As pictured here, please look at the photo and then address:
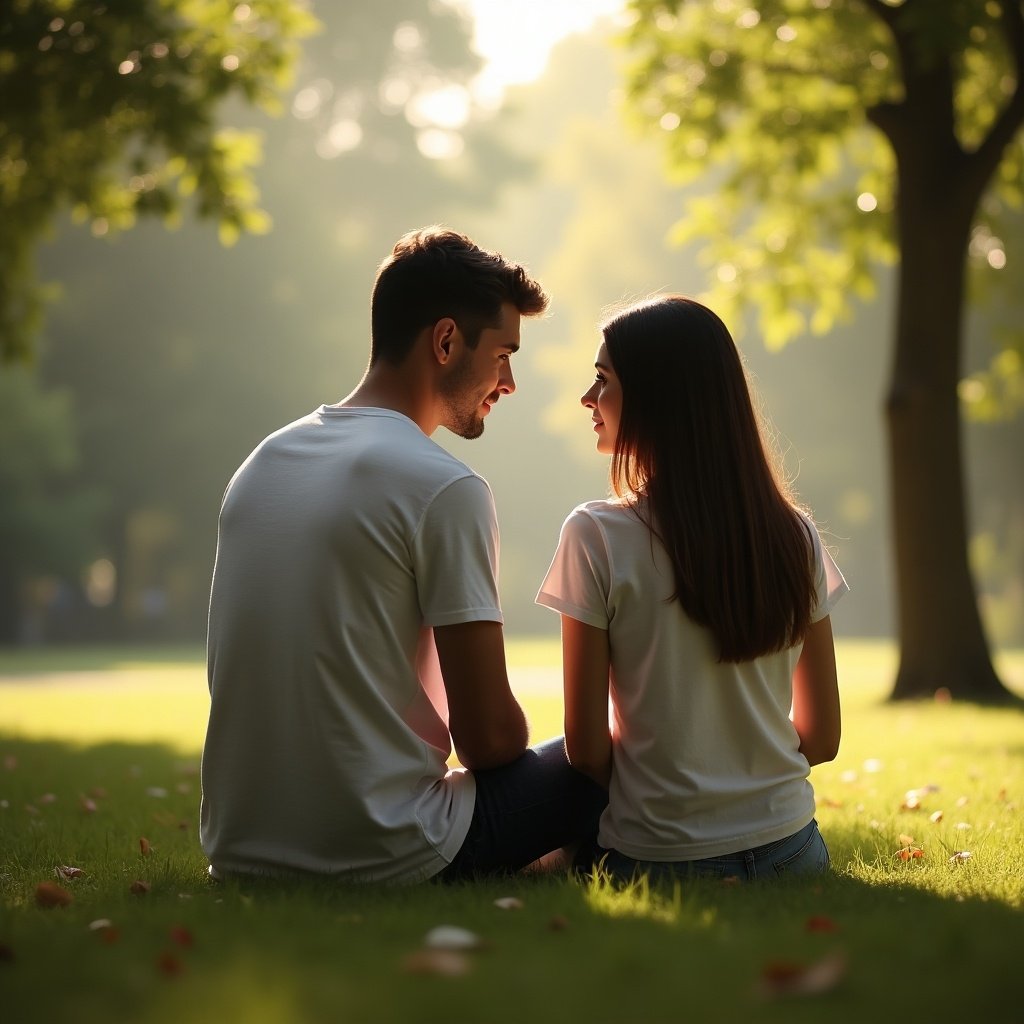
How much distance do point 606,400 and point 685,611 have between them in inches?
26.1

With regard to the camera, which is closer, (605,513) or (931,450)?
(605,513)

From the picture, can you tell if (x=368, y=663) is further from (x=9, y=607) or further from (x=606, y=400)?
(x=9, y=607)

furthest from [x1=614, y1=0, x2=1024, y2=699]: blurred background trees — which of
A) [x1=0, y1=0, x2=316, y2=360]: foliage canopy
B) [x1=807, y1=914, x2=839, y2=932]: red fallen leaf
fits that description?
[x1=807, y1=914, x2=839, y2=932]: red fallen leaf

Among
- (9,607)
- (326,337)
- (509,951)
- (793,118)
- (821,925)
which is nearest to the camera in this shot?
(509,951)

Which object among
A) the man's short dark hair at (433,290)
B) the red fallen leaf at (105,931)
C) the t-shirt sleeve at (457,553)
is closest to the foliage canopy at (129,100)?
the man's short dark hair at (433,290)

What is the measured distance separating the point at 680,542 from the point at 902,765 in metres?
4.50

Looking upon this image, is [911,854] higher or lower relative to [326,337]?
lower

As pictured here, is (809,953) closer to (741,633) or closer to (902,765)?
(741,633)

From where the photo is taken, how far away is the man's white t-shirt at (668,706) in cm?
352

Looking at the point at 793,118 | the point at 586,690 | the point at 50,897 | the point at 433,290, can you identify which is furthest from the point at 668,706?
the point at 793,118

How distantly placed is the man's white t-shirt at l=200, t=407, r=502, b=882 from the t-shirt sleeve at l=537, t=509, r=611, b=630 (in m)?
0.24

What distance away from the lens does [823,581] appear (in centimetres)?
375

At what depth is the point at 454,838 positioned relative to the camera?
3539 mm

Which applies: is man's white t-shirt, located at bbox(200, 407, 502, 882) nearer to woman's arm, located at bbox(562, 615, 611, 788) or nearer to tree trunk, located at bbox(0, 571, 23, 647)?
woman's arm, located at bbox(562, 615, 611, 788)
